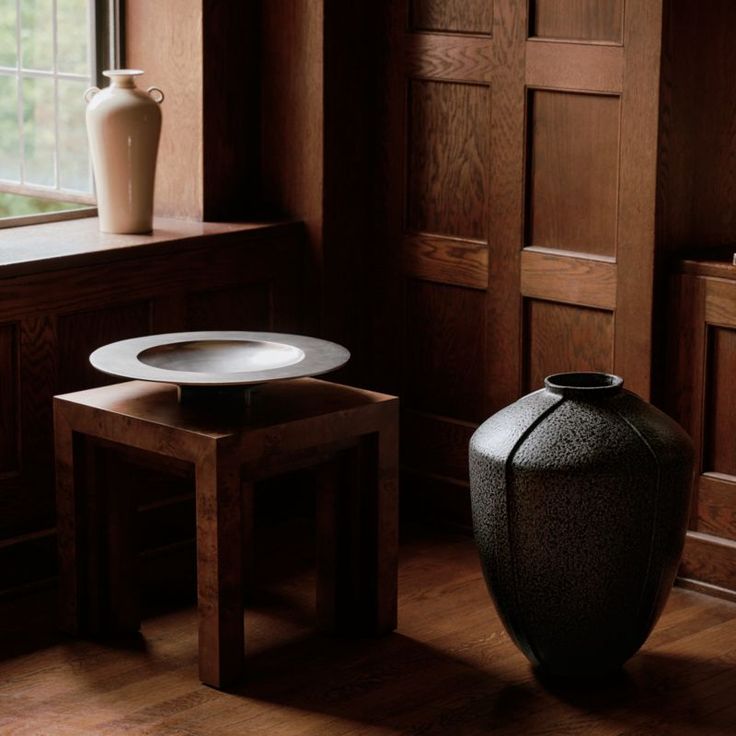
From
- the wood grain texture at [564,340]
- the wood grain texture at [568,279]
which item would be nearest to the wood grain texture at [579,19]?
the wood grain texture at [568,279]

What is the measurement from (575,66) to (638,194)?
0.36 meters

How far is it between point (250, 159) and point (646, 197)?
119 centimetres

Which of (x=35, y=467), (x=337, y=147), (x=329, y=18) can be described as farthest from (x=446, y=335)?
(x=35, y=467)

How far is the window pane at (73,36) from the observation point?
159 inches

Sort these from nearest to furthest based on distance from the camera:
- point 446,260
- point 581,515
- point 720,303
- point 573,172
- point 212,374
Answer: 1. point 581,515
2. point 212,374
3. point 720,303
4. point 573,172
5. point 446,260

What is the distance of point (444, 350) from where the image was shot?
4.08 meters

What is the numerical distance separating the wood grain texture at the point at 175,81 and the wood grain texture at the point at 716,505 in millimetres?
1522

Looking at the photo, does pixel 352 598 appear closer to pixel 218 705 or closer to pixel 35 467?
pixel 218 705

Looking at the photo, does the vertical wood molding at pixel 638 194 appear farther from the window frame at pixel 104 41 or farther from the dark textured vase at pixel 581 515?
the window frame at pixel 104 41

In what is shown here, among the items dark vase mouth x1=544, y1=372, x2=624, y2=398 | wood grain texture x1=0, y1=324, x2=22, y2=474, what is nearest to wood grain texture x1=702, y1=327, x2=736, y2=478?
dark vase mouth x1=544, y1=372, x2=624, y2=398

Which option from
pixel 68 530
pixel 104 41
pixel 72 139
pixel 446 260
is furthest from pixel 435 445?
pixel 104 41

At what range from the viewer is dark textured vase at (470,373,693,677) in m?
A: 2.89

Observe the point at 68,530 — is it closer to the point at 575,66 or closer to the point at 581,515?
the point at 581,515

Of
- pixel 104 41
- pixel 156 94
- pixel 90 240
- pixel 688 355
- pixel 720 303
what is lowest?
pixel 688 355
